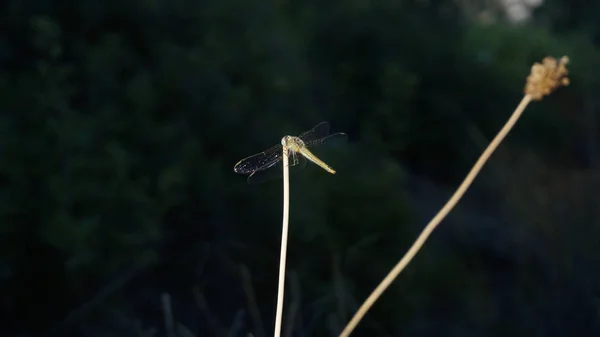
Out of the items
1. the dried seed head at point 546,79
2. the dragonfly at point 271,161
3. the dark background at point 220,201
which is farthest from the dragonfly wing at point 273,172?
the dark background at point 220,201

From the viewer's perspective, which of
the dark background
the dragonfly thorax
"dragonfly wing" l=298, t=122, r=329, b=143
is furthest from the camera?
the dark background

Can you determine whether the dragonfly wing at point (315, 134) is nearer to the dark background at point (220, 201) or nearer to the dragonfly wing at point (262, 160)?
the dragonfly wing at point (262, 160)

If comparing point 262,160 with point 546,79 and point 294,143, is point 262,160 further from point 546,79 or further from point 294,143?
point 546,79

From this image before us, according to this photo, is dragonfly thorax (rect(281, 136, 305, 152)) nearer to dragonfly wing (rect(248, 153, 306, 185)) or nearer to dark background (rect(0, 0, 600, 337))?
dragonfly wing (rect(248, 153, 306, 185))

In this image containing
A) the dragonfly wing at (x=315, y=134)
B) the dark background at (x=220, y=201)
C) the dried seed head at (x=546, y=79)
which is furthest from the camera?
the dark background at (x=220, y=201)

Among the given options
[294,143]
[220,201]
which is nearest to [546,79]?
[294,143]

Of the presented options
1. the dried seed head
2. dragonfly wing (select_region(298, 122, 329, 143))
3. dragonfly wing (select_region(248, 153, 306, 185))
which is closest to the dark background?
dragonfly wing (select_region(298, 122, 329, 143))

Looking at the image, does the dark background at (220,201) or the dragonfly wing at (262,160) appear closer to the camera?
the dragonfly wing at (262,160)
